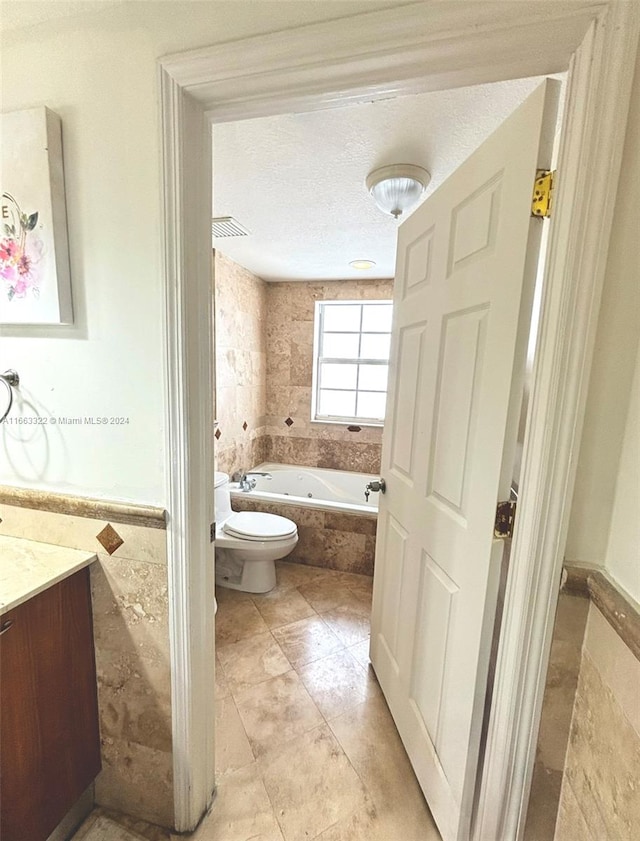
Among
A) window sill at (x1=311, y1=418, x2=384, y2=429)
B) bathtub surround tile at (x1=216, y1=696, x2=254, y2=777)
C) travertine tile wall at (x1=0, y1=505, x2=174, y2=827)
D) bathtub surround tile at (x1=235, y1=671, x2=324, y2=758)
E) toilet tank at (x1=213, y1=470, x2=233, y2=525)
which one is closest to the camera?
travertine tile wall at (x1=0, y1=505, x2=174, y2=827)

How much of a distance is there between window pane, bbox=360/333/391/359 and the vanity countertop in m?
2.97

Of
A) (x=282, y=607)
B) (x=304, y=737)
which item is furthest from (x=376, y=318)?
(x=304, y=737)

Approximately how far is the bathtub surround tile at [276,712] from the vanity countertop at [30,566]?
1.00 meters

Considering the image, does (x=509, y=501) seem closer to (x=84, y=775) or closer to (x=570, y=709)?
(x=570, y=709)

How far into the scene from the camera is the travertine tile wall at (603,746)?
613 millimetres

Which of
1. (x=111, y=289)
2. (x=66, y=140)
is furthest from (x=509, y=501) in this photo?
(x=66, y=140)

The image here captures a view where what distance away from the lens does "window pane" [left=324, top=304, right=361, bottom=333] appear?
353 cm

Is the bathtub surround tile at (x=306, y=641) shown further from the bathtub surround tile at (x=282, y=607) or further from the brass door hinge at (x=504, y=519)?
the brass door hinge at (x=504, y=519)

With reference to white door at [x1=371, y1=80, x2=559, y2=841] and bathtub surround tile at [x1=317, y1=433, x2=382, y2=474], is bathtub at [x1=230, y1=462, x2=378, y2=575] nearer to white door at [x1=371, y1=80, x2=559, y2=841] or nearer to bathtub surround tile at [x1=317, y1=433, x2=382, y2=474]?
bathtub surround tile at [x1=317, y1=433, x2=382, y2=474]

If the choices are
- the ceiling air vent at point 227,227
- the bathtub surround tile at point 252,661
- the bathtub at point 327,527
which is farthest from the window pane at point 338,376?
the bathtub surround tile at point 252,661

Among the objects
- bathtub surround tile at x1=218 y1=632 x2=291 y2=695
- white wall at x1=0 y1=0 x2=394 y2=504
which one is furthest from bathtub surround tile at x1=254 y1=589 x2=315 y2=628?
white wall at x1=0 y1=0 x2=394 y2=504

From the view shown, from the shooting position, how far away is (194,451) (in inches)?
37.6

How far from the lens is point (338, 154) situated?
54.7 inches

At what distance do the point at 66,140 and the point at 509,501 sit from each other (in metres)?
1.39
